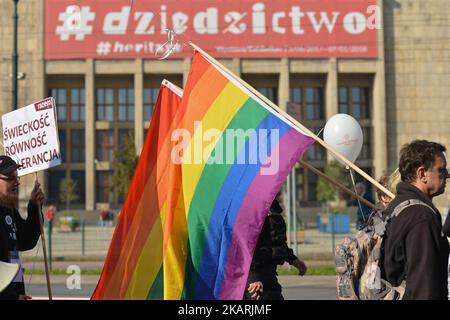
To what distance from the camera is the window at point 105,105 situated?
196 feet

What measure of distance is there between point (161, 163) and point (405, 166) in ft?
9.33

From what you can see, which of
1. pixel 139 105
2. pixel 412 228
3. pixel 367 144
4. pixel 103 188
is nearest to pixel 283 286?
pixel 412 228

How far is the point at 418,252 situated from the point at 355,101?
57.3 m

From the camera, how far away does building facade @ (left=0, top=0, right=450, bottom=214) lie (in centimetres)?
5503

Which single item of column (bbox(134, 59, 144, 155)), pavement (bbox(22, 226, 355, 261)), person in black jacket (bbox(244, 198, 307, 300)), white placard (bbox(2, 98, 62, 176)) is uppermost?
column (bbox(134, 59, 144, 155))

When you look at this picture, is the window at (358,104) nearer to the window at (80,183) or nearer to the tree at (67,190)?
the window at (80,183)

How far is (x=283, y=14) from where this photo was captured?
54.6 meters

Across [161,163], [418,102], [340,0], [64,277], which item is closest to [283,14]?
[340,0]

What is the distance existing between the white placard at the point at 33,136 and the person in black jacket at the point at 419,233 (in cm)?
295

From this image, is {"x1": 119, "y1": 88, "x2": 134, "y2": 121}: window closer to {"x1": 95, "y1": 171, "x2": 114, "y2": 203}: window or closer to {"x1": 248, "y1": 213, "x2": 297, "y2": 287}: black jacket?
{"x1": 95, "y1": 171, "x2": 114, "y2": 203}: window

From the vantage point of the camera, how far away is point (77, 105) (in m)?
60.3

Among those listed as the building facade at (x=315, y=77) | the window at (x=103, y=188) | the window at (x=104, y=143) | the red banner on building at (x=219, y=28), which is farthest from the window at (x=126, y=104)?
the red banner on building at (x=219, y=28)

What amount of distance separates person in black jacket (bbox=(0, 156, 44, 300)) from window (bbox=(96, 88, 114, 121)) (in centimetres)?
5518

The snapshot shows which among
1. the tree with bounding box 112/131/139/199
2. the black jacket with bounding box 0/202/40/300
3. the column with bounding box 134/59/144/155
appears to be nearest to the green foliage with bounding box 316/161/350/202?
the tree with bounding box 112/131/139/199
